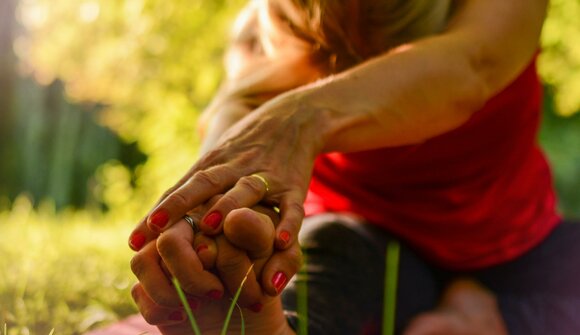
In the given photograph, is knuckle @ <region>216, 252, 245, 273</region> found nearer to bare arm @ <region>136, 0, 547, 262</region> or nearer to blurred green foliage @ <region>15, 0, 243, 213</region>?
bare arm @ <region>136, 0, 547, 262</region>

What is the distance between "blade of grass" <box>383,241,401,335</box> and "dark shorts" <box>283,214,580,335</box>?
25mm

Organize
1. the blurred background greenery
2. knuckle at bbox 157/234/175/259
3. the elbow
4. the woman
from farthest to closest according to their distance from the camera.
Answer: the blurred background greenery → the elbow → the woman → knuckle at bbox 157/234/175/259

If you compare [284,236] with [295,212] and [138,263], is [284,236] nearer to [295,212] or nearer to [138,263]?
[295,212]

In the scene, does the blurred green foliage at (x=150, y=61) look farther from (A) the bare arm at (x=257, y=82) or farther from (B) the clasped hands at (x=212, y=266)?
(B) the clasped hands at (x=212, y=266)

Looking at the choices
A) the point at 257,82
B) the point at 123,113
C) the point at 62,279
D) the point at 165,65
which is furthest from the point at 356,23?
the point at 123,113

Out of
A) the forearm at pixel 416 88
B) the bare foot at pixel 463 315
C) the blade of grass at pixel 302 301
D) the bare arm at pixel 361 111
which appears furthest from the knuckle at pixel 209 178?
the bare foot at pixel 463 315

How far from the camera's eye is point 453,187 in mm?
2275

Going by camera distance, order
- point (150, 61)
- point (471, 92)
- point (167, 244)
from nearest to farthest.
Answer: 1. point (167, 244)
2. point (471, 92)
3. point (150, 61)

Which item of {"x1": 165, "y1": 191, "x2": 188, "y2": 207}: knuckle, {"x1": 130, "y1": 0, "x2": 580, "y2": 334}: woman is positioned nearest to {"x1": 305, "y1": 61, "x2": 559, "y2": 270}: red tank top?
{"x1": 130, "y1": 0, "x2": 580, "y2": 334}: woman

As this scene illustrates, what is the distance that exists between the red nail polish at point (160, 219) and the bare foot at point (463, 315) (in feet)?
2.93

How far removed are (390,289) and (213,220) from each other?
29.8 inches

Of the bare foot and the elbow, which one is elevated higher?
the elbow

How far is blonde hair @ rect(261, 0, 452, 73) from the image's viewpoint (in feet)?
6.16

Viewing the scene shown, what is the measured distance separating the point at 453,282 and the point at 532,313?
0.19 metres
